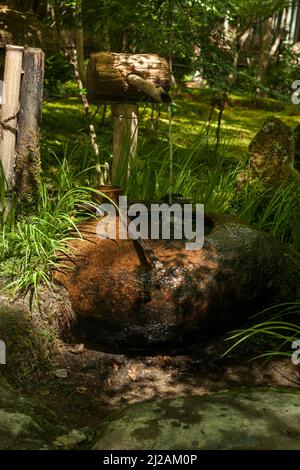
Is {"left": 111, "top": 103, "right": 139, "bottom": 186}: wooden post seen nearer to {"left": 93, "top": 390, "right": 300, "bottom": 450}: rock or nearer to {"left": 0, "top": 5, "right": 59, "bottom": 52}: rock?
{"left": 0, "top": 5, "right": 59, "bottom": 52}: rock

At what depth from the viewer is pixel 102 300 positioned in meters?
3.75

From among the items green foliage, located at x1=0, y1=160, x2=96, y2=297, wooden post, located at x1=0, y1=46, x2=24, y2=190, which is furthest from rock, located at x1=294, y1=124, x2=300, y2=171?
wooden post, located at x1=0, y1=46, x2=24, y2=190

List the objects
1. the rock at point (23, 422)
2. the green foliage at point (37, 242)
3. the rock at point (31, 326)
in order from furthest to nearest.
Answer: the green foliage at point (37, 242), the rock at point (31, 326), the rock at point (23, 422)

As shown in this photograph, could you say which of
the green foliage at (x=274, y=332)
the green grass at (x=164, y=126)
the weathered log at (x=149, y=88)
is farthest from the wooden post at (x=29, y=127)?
the green foliage at (x=274, y=332)

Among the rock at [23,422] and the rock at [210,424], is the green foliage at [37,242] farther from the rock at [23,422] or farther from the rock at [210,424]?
the rock at [210,424]

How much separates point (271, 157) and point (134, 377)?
269 cm

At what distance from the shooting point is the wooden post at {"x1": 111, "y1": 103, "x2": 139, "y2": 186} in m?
4.90

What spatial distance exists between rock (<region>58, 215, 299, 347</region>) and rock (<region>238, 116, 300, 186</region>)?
1.47 metres

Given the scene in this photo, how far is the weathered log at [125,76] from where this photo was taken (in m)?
4.62

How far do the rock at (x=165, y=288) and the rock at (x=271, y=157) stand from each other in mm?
1474

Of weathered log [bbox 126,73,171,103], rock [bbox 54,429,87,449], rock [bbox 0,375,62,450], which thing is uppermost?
weathered log [bbox 126,73,171,103]

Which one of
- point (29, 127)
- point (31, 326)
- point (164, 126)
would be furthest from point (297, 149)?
point (31, 326)

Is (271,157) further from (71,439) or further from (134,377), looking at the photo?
(71,439)

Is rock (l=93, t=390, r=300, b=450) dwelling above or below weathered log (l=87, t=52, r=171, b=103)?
below
